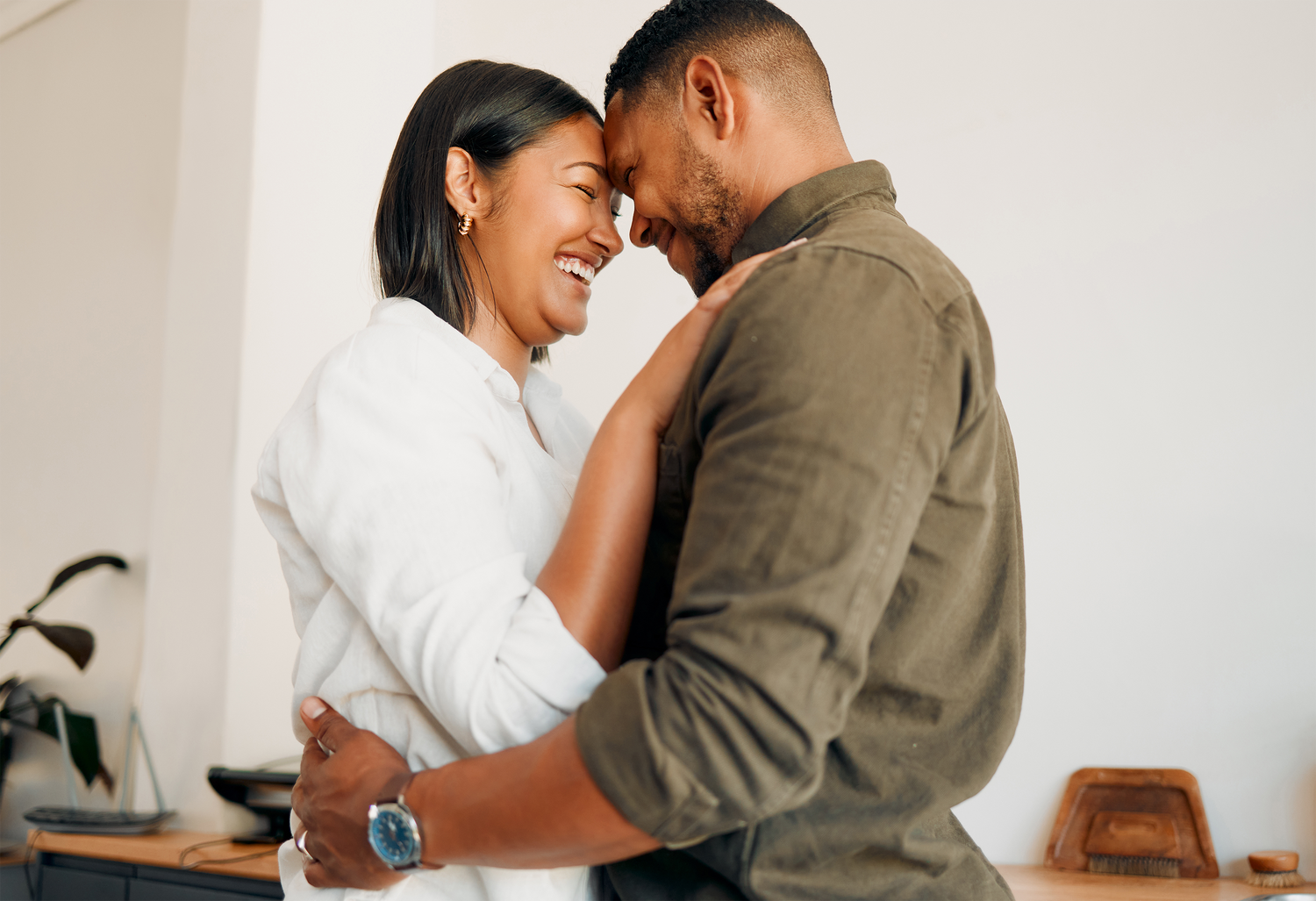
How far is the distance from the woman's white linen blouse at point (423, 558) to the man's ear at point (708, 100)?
368mm

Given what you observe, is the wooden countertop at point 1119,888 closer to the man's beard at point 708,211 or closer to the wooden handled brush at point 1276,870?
the wooden handled brush at point 1276,870

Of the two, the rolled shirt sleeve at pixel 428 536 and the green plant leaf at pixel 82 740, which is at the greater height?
the rolled shirt sleeve at pixel 428 536

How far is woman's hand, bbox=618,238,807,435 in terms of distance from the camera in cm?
91

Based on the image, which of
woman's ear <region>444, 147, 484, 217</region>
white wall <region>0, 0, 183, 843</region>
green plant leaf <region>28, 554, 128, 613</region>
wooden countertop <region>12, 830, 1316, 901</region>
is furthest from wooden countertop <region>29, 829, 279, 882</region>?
woman's ear <region>444, 147, 484, 217</region>

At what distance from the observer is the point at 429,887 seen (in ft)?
3.30

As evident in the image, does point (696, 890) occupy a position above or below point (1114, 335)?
below

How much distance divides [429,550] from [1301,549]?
1857mm

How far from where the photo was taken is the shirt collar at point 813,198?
3.56 feet

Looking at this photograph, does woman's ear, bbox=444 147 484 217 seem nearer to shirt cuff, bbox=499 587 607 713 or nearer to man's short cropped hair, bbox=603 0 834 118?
man's short cropped hair, bbox=603 0 834 118

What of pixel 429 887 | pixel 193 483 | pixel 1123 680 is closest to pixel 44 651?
pixel 193 483

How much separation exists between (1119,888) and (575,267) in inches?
61.4

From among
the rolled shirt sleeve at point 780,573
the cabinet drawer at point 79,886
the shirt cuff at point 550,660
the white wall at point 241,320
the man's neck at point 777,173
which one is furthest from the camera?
the white wall at point 241,320

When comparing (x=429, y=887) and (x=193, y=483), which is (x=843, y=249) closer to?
(x=429, y=887)

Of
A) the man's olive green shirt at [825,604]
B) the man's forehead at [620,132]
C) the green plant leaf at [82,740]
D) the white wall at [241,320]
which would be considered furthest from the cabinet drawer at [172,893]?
the man's forehead at [620,132]
